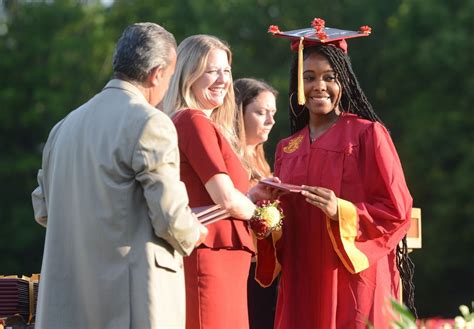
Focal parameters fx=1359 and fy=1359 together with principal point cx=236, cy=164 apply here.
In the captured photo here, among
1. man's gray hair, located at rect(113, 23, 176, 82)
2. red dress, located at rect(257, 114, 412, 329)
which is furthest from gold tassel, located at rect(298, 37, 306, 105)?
man's gray hair, located at rect(113, 23, 176, 82)

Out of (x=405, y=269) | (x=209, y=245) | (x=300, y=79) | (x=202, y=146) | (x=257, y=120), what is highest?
(x=300, y=79)

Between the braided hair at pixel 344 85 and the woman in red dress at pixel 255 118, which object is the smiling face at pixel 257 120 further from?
the braided hair at pixel 344 85

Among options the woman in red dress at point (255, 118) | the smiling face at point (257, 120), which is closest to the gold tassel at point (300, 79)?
the woman in red dress at point (255, 118)

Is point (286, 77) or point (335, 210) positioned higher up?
point (286, 77)

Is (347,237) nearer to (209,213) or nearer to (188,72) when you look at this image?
(209,213)

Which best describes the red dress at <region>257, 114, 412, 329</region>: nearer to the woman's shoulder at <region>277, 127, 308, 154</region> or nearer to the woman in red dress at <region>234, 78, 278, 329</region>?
the woman's shoulder at <region>277, 127, 308, 154</region>

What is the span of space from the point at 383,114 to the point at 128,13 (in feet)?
25.4

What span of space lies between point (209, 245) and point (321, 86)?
1132 mm

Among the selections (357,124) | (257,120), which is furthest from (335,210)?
(257,120)

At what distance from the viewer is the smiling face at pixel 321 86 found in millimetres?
7168

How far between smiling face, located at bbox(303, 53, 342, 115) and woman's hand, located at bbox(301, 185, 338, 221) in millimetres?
575

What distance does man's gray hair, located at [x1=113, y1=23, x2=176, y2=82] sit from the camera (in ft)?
19.2

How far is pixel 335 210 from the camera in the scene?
22.3 ft

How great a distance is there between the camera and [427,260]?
30.5 metres
